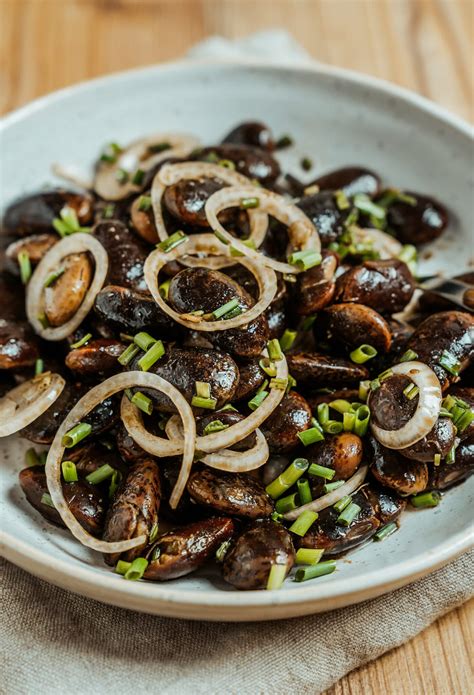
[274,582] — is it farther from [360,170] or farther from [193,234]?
[360,170]

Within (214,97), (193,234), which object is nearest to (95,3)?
(214,97)

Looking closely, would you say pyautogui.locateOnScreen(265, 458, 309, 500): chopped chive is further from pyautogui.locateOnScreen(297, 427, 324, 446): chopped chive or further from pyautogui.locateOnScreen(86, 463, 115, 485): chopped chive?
pyautogui.locateOnScreen(86, 463, 115, 485): chopped chive

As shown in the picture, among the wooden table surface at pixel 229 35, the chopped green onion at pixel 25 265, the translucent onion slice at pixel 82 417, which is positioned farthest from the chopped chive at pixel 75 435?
the wooden table surface at pixel 229 35

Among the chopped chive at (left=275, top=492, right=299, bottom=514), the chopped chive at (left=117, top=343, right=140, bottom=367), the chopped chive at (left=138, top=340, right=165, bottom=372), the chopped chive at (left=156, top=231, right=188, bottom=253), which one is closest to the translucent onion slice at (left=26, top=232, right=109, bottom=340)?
the chopped chive at (left=156, top=231, right=188, bottom=253)

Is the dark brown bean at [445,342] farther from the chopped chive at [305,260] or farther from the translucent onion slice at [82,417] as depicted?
the translucent onion slice at [82,417]

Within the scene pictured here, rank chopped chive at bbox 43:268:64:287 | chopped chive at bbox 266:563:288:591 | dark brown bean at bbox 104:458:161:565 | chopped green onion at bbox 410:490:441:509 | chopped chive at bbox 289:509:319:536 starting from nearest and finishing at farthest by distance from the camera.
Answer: chopped chive at bbox 266:563:288:591, dark brown bean at bbox 104:458:161:565, chopped chive at bbox 289:509:319:536, chopped green onion at bbox 410:490:441:509, chopped chive at bbox 43:268:64:287

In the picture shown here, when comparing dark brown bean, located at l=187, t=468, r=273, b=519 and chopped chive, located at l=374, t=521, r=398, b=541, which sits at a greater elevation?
dark brown bean, located at l=187, t=468, r=273, b=519

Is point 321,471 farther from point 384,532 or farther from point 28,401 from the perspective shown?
point 28,401
